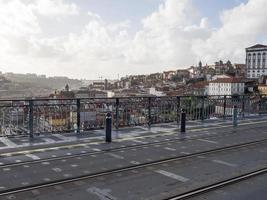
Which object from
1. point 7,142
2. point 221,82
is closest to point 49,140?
point 7,142

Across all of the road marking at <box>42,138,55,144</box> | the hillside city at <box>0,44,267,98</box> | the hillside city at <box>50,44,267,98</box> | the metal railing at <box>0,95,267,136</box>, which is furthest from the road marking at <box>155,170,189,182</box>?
the hillside city at <box>50,44,267,98</box>

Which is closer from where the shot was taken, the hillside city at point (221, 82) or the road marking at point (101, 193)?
the road marking at point (101, 193)

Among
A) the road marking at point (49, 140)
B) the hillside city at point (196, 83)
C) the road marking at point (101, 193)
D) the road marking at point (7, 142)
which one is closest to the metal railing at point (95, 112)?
the road marking at point (7, 142)

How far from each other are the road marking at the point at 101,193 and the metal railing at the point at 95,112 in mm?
6125

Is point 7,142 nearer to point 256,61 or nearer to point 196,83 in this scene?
point 196,83

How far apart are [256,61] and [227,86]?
52.8 meters

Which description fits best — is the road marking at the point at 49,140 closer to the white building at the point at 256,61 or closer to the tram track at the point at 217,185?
the tram track at the point at 217,185

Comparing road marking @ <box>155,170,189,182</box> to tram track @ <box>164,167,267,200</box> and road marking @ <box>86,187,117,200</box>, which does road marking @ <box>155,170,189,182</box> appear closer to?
tram track @ <box>164,167,267,200</box>

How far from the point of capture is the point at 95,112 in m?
14.1

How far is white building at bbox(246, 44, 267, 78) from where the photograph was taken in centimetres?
17338

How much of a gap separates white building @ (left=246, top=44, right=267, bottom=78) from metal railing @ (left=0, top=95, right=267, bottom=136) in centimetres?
16452

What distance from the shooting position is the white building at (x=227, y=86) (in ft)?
418

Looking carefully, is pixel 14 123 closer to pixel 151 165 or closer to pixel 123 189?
pixel 151 165

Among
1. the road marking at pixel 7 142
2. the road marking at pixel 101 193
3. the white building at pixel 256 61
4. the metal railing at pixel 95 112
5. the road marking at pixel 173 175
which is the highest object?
the white building at pixel 256 61
